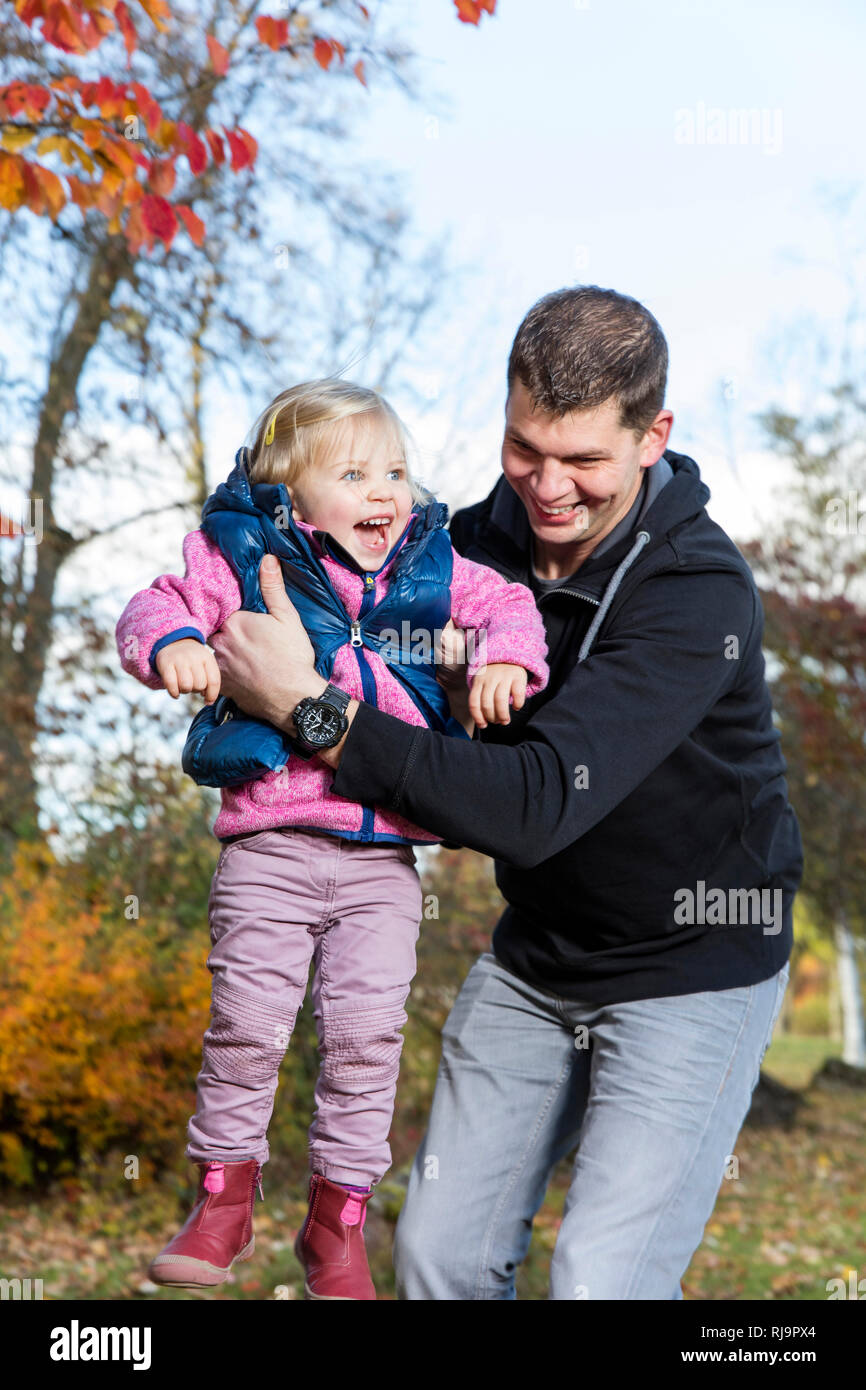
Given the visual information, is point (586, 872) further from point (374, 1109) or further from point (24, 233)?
point (24, 233)

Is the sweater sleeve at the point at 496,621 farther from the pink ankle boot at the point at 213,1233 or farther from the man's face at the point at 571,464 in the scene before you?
the pink ankle boot at the point at 213,1233

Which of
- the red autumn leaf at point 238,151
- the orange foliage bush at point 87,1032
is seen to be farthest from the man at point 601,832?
the orange foliage bush at point 87,1032

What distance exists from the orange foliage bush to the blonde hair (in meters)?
4.61

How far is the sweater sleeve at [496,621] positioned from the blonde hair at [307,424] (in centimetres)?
22

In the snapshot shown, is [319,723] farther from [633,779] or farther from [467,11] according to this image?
[467,11]

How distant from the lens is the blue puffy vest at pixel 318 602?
2541 mm

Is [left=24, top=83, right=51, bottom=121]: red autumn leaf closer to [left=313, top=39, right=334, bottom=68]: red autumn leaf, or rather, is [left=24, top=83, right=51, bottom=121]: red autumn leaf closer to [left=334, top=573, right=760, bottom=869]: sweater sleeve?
[left=313, top=39, right=334, bottom=68]: red autumn leaf

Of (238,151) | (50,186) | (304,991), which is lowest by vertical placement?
(304,991)

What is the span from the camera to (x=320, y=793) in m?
2.52

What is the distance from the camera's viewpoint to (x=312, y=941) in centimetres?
260

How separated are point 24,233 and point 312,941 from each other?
7382 mm

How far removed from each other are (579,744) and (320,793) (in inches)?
20.1

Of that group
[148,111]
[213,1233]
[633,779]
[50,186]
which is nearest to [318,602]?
[633,779]
